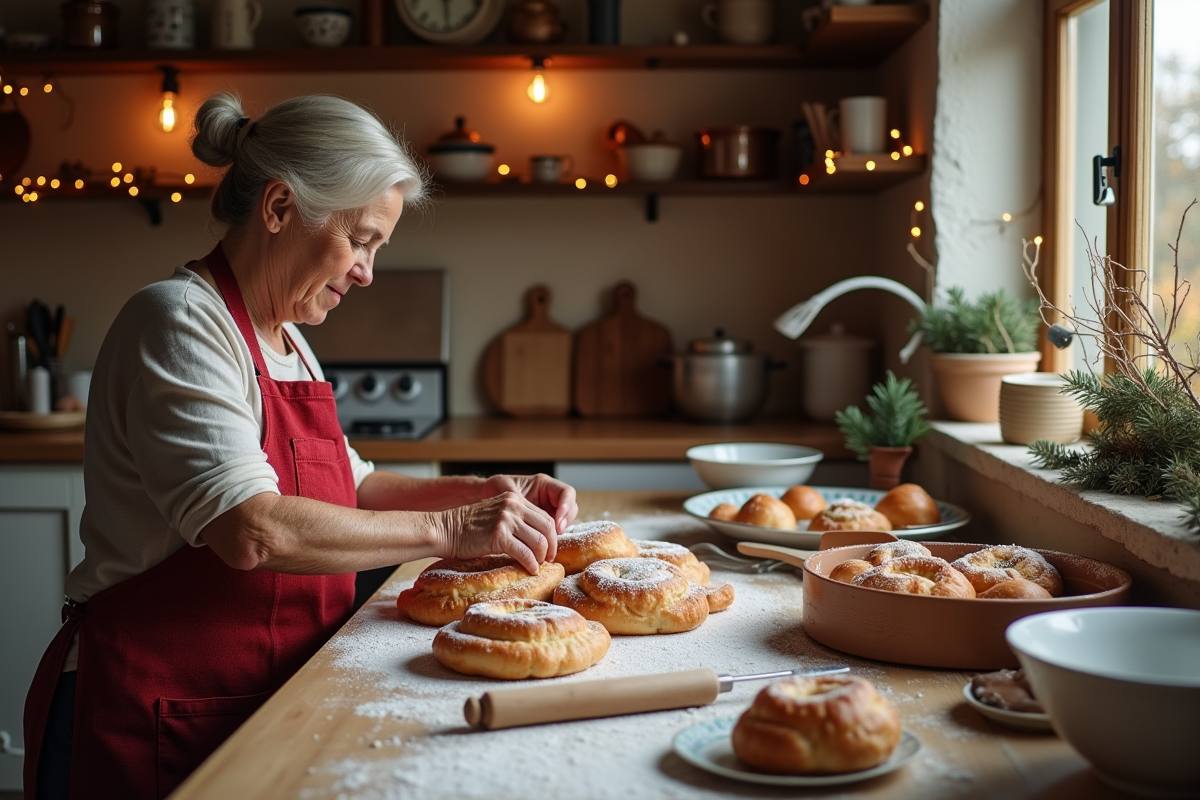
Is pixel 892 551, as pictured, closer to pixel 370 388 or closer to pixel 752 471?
pixel 752 471

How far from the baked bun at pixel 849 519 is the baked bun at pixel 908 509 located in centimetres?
3

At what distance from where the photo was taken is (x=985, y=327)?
7.00 ft

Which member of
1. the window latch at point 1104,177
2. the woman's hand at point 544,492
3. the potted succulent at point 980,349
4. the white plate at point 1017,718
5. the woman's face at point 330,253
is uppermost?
the window latch at point 1104,177

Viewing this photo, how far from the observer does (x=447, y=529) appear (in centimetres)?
141

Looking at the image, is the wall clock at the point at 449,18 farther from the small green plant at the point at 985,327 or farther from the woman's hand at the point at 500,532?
the woman's hand at the point at 500,532

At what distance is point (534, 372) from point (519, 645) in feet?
7.47

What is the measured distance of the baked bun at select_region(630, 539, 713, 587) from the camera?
1478 mm

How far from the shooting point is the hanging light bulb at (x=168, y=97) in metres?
3.23

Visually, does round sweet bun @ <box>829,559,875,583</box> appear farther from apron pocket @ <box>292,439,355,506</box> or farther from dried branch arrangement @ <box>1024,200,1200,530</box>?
apron pocket @ <box>292,439,355,506</box>

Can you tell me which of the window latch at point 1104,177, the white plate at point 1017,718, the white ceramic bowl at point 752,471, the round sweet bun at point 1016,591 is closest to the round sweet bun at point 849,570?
the round sweet bun at point 1016,591

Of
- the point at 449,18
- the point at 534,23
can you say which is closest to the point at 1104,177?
the point at 534,23

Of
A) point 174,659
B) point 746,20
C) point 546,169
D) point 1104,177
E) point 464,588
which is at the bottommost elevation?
point 174,659

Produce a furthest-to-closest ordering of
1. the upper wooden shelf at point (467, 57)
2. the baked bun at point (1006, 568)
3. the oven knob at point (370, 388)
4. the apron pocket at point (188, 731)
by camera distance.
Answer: the oven knob at point (370, 388)
the upper wooden shelf at point (467, 57)
the apron pocket at point (188, 731)
the baked bun at point (1006, 568)

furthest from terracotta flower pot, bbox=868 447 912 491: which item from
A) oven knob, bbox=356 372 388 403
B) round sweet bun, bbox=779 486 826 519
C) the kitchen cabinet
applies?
the kitchen cabinet
